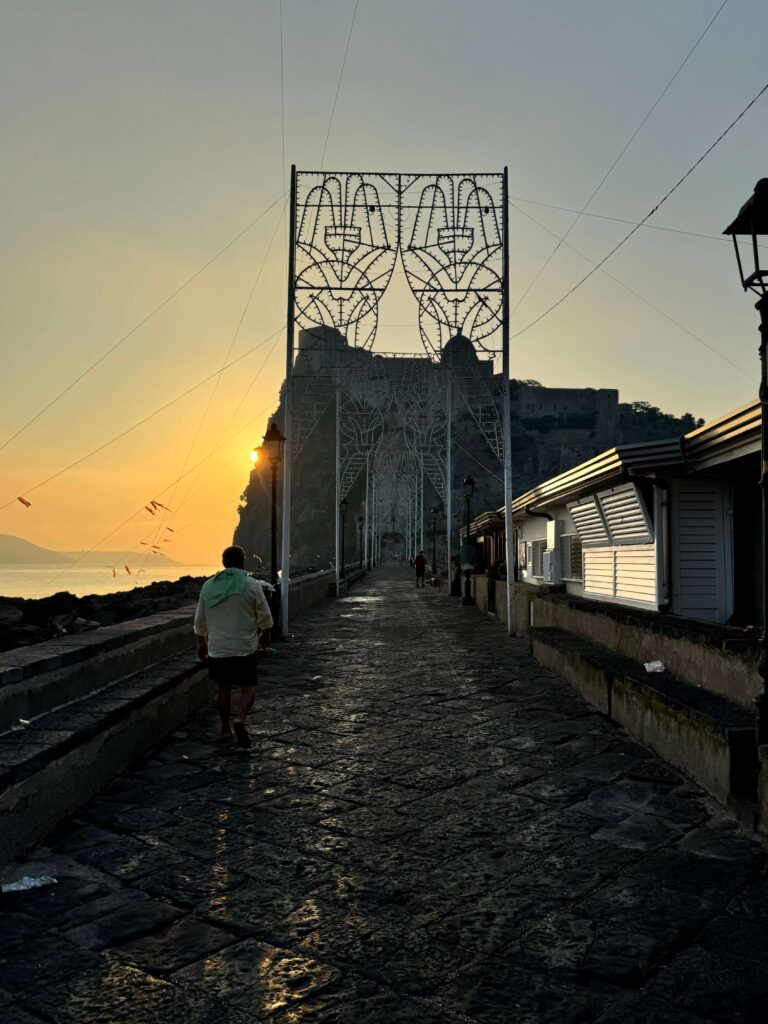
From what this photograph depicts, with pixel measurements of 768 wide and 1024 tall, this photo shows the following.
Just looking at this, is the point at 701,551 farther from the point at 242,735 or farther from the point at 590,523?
the point at 242,735

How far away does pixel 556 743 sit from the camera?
22.7 feet

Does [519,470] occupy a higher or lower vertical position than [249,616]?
higher

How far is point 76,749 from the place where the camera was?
5.09 m

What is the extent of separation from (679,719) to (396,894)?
287 centimetres

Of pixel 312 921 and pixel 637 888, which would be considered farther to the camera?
pixel 637 888

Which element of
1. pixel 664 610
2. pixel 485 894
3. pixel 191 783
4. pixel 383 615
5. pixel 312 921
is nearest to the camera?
pixel 312 921

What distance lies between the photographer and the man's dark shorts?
7.00 metres

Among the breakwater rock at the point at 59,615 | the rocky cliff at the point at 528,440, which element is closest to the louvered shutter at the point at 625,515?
the breakwater rock at the point at 59,615

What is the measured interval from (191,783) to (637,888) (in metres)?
3.09

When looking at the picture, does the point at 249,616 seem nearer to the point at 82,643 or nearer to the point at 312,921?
the point at 82,643

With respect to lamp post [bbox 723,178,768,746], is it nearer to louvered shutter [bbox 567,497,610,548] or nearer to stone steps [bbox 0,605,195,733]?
stone steps [bbox 0,605,195,733]

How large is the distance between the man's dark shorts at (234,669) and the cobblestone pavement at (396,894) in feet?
1.81

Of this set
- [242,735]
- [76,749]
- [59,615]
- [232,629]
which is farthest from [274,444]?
[76,749]

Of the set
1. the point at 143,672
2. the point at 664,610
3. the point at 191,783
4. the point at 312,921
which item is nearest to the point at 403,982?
the point at 312,921
